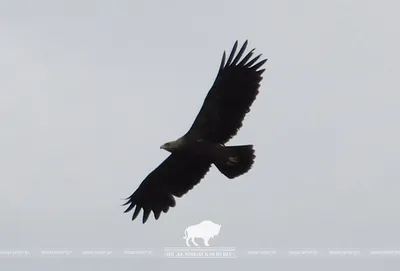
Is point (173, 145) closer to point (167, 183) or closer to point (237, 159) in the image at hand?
point (237, 159)

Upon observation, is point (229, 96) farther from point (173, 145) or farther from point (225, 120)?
point (173, 145)

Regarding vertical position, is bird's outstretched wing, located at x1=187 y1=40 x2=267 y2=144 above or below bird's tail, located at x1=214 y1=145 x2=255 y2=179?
above

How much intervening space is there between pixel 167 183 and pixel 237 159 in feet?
7.79

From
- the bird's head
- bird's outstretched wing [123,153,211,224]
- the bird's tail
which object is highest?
bird's outstretched wing [123,153,211,224]

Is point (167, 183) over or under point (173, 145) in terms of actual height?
over

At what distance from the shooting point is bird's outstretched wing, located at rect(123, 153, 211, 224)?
84.4 ft

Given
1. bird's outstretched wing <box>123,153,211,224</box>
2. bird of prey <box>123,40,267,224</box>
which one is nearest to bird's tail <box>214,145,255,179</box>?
bird of prey <box>123,40,267,224</box>

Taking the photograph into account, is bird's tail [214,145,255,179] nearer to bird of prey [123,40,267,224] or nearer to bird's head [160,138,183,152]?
bird of prey [123,40,267,224]

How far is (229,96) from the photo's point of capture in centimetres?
2403

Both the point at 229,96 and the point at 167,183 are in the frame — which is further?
the point at 167,183

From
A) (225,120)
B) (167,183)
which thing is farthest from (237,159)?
(167,183)

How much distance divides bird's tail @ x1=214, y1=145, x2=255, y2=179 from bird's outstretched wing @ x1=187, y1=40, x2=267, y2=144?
0.39 meters

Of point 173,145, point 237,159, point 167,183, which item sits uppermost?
point 167,183

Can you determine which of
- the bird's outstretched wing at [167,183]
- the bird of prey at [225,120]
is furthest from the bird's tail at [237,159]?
the bird's outstretched wing at [167,183]
